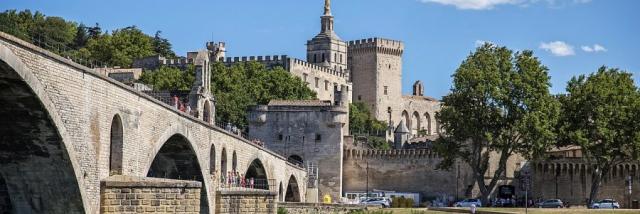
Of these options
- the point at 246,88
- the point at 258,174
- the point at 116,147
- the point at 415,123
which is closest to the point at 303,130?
the point at 246,88

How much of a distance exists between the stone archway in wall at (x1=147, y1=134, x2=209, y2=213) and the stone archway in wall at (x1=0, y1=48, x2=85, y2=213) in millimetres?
Answer: 13721

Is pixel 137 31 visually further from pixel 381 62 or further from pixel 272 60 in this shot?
pixel 381 62

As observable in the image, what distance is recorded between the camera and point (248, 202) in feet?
160

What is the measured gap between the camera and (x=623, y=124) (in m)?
86.1

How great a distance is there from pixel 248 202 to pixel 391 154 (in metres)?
53.1

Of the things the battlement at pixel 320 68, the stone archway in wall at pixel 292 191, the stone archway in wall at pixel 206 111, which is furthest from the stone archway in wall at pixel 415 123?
the stone archway in wall at pixel 206 111

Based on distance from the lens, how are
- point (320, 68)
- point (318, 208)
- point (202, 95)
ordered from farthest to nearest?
point (320, 68)
point (318, 208)
point (202, 95)

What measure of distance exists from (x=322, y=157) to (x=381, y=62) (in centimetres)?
5786

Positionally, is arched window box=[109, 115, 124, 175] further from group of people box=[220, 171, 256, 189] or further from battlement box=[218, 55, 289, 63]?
battlement box=[218, 55, 289, 63]

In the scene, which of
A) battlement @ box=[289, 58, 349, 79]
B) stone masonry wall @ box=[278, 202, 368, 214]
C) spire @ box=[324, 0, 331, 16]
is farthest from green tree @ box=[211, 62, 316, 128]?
spire @ box=[324, 0, 331, 16]

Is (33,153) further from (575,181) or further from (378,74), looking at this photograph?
(378,74)

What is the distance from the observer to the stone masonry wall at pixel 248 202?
1921 inches

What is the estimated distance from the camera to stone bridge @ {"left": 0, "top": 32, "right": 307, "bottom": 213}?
31.8 m

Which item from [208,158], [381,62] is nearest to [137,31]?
[381,62]
